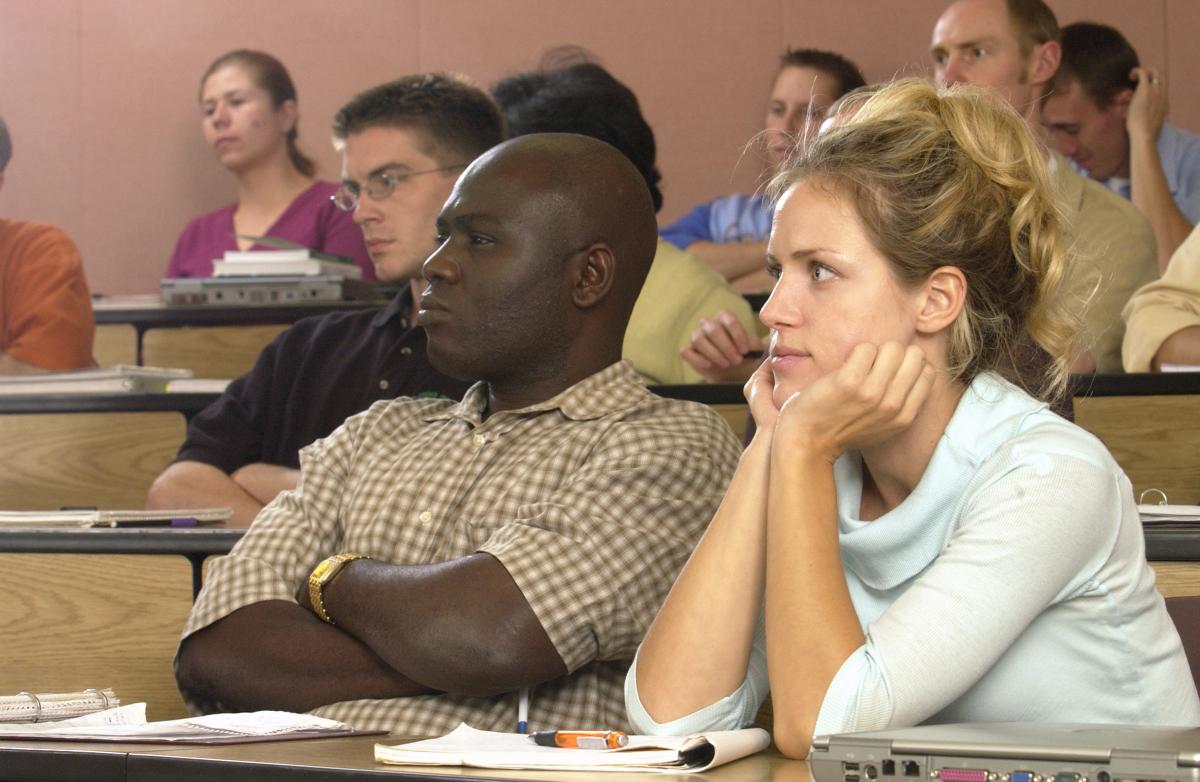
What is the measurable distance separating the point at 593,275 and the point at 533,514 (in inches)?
11.4

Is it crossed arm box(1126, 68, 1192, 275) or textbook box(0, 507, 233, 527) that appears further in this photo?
crossed arm box(1126, 68, 1192, 275)

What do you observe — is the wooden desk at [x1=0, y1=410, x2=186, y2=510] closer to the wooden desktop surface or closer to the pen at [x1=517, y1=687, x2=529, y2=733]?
the pen at [x1=517, y1=687, x2=529, y2=733]

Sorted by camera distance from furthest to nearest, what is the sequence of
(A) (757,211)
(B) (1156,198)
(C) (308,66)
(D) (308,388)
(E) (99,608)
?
(C) (308,66) → (A) (757,211) → (B) (1156,198) → (D) (308,388) → (E) (99,608)

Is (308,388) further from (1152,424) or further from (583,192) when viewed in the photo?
(1152,424)

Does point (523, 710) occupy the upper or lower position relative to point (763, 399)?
lower

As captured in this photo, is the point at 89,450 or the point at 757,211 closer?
the point at 89,450

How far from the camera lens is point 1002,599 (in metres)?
1.04

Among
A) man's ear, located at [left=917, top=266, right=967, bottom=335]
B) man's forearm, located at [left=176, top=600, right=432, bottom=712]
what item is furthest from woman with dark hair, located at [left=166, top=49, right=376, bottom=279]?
man's ear, located at [left=917, top=266, right=967, bottom=335]

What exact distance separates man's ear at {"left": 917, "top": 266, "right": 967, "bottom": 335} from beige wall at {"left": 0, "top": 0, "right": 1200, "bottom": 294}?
12.4 feet

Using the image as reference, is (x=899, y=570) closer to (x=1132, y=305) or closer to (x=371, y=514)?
(x=371, y=514)

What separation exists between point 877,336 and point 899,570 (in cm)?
19

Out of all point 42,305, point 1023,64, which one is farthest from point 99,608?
point 1023,64

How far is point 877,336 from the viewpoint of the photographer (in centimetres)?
122

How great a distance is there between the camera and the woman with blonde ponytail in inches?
41.3
